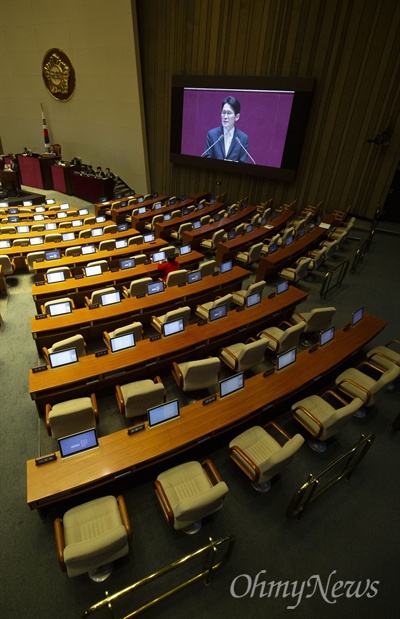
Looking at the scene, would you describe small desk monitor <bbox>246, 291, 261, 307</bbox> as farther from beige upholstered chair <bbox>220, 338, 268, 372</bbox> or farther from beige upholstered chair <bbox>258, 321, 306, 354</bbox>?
beige upholstered chair <bbox>220, 338, 268, 372</bbox>

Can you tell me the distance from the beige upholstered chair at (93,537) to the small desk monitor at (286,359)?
2.31 m

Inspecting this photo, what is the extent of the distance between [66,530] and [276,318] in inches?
167

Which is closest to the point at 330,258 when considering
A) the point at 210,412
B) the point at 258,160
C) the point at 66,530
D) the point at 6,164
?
the point at 258,160

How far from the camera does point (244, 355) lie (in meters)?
4.36

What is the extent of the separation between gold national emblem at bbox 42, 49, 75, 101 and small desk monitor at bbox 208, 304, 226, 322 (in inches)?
580

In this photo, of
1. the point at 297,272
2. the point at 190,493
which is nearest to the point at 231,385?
the point at 190,493

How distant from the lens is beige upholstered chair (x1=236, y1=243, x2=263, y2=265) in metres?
7.72

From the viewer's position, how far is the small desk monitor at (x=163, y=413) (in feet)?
11.1

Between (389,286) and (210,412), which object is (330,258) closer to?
(389,286)

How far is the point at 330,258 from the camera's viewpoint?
27.8 feet

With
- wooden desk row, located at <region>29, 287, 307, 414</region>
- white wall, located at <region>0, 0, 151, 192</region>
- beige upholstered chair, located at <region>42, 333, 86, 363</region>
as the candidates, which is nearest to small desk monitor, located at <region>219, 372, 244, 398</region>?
wooden desk row, located at <region>29, 287, 307, 414</region>

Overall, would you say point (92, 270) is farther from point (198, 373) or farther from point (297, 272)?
point (297, 272)

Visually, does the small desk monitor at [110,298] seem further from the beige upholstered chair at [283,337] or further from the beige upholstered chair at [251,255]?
the beige upholstered chair at [251,255]

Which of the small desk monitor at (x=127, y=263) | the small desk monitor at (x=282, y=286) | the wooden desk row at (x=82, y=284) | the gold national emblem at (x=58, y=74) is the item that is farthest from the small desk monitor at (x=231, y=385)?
the gold national emblem at (x=58, y=74)
